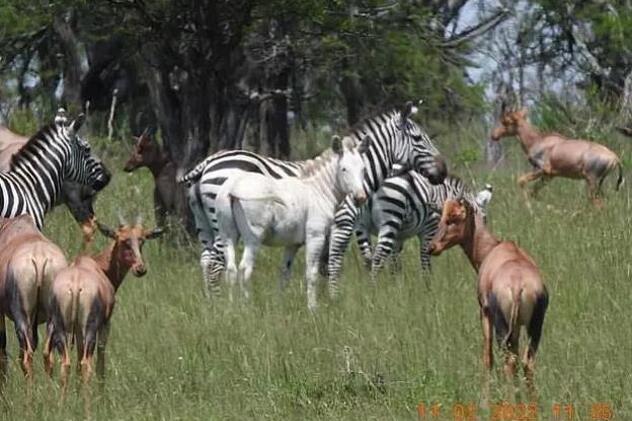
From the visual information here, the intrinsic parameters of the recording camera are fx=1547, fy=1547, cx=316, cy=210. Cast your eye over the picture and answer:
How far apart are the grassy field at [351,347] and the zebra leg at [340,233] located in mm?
219

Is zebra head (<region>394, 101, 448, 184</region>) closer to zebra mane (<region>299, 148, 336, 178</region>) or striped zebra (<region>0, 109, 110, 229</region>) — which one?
zebra mane (<region>299, 148, 336, 178</region>)

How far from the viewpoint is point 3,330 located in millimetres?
9445

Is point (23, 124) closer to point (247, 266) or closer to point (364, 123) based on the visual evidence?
point (364, 123)

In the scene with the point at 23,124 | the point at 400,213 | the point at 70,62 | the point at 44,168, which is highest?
the point at 70,62

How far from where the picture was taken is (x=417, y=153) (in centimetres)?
1523

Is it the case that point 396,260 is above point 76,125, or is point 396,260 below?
below

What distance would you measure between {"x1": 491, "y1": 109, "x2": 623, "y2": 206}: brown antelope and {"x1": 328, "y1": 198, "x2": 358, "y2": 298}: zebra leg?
386cm

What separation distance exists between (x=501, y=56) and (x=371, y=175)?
70.8ft

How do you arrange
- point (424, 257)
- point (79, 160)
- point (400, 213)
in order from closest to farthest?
1. point (79, 160)
2. point (424, 257)
3. point (400, 213)

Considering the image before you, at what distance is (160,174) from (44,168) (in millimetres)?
3147

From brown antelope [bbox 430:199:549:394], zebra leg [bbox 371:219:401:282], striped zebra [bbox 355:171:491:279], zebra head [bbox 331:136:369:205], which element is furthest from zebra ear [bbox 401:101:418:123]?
brown antelope [bbox 430:199:549:394]

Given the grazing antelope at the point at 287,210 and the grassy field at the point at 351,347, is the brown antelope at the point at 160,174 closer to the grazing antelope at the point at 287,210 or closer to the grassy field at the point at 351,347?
the grassy field at the point at 351,347

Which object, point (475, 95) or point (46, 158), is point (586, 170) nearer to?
point (46, 158)

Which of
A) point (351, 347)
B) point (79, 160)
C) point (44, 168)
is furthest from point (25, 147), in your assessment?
point (351, 347)
